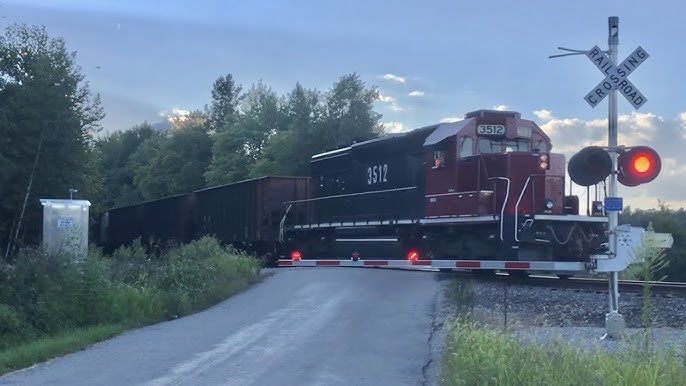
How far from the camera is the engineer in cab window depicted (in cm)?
2008

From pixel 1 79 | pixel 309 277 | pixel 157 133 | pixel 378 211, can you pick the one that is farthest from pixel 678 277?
pixel 157 133

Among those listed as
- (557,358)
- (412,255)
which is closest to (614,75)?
(557,358)

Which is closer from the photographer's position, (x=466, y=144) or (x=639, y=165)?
(x=639, y=165)

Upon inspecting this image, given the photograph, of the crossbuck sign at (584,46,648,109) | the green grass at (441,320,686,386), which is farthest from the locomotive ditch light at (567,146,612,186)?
the green grass at (441,320,686,386)

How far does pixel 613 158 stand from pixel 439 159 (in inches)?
391

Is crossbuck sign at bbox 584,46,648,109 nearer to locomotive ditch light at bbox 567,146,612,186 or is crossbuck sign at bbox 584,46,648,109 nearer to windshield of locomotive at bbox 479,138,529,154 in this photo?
locomotive ditch light at bbox 567,146,612,186


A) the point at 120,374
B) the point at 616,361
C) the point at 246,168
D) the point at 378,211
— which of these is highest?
the point at 246,168

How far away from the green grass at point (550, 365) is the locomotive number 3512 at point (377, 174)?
1443 centimetres

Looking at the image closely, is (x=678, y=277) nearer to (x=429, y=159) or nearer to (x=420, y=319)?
(x=429, y=159)

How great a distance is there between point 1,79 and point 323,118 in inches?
1006

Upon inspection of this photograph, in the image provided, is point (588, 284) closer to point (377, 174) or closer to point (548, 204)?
point (548, 204)

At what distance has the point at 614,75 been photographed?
10664 mm

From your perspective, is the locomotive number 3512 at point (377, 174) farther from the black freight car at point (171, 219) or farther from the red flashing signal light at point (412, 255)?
the black freight car at point (171, 219)

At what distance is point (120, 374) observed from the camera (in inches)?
384
